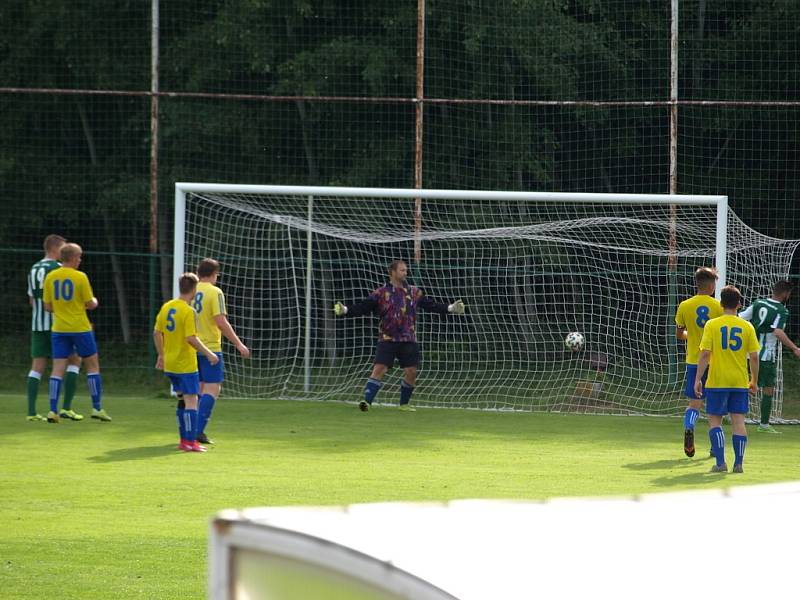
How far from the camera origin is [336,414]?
1370 cm

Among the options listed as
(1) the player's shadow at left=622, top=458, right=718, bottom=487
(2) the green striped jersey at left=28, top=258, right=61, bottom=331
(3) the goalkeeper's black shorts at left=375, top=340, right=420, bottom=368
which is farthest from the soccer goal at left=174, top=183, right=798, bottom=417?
(1) the player's shadow at left=622, top=458, right=718, bottom=487

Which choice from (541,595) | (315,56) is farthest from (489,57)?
(541,595)

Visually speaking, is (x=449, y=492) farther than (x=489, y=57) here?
No

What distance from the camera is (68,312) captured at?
1193 cm

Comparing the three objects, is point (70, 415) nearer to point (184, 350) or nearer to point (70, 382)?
point (70, 382)

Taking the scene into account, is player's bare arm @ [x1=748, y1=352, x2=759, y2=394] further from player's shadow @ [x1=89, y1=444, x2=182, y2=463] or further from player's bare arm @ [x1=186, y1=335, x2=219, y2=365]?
player's shadow @ [x1=89, y1=444, x2=182, y2=463]

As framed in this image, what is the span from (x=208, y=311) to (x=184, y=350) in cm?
60

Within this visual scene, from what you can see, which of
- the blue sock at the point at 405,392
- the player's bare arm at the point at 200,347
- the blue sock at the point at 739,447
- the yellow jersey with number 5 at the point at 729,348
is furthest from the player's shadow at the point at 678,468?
the blue sock at the point at 405,392

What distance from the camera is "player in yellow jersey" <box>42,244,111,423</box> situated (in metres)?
11.9

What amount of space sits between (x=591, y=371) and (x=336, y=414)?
3424 millimetres

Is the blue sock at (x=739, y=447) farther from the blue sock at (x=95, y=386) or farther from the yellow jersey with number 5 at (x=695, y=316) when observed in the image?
the blue sock at (x=95, y=386)

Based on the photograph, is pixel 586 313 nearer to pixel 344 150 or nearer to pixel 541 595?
pixel 344 150

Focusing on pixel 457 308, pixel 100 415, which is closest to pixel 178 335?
pixel 100 415

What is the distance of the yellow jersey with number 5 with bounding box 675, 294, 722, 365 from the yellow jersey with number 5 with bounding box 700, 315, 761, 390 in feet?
4.16
